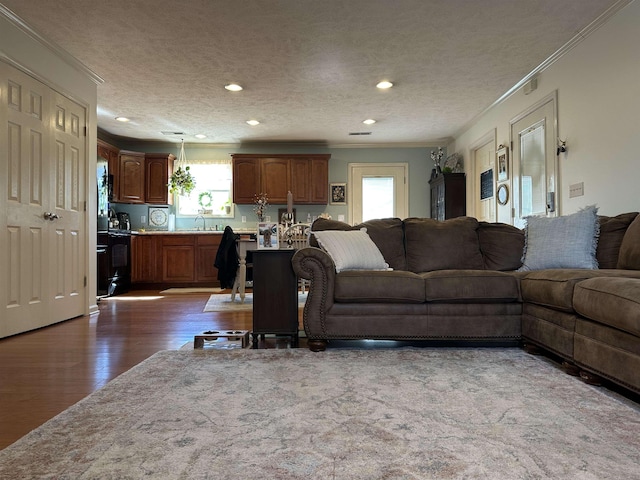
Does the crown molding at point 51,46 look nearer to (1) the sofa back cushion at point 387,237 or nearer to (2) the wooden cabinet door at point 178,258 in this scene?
(1) the sofa back cushion at point 387,237

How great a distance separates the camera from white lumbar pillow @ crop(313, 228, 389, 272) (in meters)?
3.08

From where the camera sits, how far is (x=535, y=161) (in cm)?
475

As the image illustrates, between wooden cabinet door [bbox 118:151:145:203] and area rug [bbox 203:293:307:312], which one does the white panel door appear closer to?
area rug [bbox 203:293:307:312]

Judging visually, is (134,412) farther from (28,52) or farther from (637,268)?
(28,52)

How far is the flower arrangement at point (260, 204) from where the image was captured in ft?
24.5

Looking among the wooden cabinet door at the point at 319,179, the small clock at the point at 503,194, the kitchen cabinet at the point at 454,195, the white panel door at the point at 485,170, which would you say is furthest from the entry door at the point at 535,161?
the wooden cabinet door at the point at 319,179

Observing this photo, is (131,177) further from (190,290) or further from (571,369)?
(571,369)

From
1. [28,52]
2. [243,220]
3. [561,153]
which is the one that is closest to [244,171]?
[243,220]

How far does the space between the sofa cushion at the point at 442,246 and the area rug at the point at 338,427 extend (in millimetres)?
1191

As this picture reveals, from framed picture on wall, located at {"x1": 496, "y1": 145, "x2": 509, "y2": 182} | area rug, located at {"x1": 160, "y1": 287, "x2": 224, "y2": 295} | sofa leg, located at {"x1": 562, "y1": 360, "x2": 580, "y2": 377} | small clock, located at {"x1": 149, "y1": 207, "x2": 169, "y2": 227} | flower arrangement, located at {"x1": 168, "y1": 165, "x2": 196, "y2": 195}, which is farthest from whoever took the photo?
small clock, located at {"x1": 149, "y1": 207, "x2": 169, "y2": 227}

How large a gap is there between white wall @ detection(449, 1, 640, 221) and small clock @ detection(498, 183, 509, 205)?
4.18 feet

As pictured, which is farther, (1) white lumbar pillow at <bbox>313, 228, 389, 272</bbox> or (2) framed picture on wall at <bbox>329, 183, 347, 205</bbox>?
(2) framed picture on wall at <bbox>329, 183, 347, 205</bbox>

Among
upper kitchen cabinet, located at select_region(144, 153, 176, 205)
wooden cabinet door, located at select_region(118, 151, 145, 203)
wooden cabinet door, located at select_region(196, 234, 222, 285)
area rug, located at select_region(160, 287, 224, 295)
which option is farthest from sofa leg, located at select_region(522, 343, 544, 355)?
wooden cabinet door, located at select_region(118, 151, 145, 203)

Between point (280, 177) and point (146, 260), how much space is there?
2.59 meters
